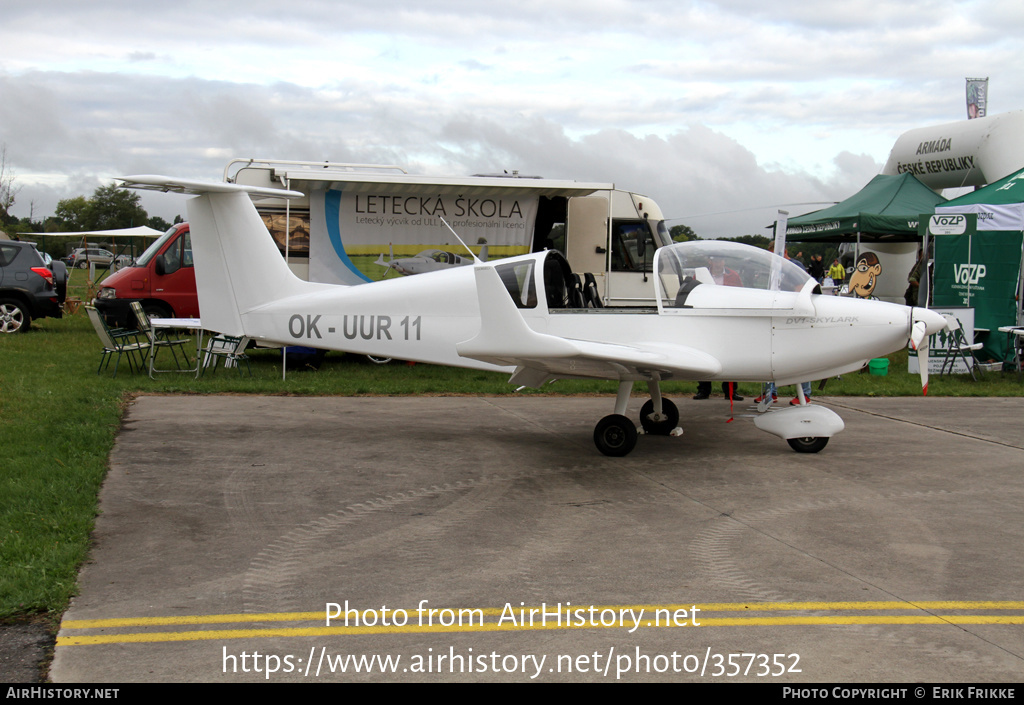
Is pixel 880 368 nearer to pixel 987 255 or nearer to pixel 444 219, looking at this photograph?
pixel 987 255

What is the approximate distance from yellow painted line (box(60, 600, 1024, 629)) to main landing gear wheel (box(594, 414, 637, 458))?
3464 mm

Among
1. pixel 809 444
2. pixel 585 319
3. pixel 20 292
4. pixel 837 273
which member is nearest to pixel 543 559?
pixel 585 319

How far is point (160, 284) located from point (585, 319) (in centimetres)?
992

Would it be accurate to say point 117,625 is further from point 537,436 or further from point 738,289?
point 738,289

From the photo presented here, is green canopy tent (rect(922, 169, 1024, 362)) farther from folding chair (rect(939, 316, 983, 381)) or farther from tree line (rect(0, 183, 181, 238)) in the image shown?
tree line (rect(0, 183, 181, 238))

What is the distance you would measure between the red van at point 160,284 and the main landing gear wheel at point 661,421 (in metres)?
9.59

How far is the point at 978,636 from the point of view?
3.99 m

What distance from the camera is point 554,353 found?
675 centimetres

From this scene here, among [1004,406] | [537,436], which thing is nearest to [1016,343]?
[1004,406]

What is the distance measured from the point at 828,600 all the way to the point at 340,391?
807 centimetres

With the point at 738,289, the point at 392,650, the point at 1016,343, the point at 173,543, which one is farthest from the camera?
the point at 1016,343

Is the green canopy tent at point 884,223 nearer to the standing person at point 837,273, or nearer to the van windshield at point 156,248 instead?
the standing person at point 837,273

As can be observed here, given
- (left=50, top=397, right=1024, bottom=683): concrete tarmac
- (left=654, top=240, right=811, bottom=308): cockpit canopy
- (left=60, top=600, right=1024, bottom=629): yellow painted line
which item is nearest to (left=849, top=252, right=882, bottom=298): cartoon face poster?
(left=50, top=397, right=1024, bottom=683): concrete tarmac

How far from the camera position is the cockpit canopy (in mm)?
7926
